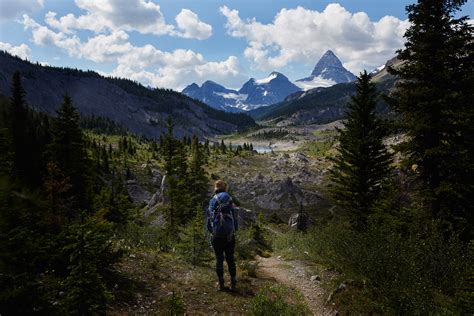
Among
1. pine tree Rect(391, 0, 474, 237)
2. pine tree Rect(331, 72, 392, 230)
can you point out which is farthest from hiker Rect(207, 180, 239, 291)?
pine tree Rect(331, 72, 392, 230)

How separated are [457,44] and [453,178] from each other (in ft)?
17.8

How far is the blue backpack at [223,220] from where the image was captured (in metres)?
9.23

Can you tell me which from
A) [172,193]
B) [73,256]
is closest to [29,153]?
[172,193]

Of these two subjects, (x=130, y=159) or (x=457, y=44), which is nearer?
(x=457, y=44)

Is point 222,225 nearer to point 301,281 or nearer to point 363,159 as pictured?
point 301,281

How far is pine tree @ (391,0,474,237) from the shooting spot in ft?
45.4

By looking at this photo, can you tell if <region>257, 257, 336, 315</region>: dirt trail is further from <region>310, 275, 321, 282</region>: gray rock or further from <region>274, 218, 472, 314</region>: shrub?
<region>274, 218, 472, 314</region>: shrub

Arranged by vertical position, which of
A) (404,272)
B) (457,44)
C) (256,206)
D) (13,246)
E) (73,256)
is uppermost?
(457,44)

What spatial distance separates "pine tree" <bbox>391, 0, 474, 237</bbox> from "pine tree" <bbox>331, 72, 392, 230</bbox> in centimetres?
556

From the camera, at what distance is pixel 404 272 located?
8.45 metres

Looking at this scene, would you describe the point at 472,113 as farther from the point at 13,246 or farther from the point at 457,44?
the point at 13,246

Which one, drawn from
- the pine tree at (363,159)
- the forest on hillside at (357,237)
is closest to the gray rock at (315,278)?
the forest on hillside at (357,237)

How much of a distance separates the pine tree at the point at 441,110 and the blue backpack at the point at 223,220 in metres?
8.91

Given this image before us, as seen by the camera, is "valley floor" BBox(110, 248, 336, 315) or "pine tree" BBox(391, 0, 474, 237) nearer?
"valley floor" BBox(110, 248, 336, 315)
